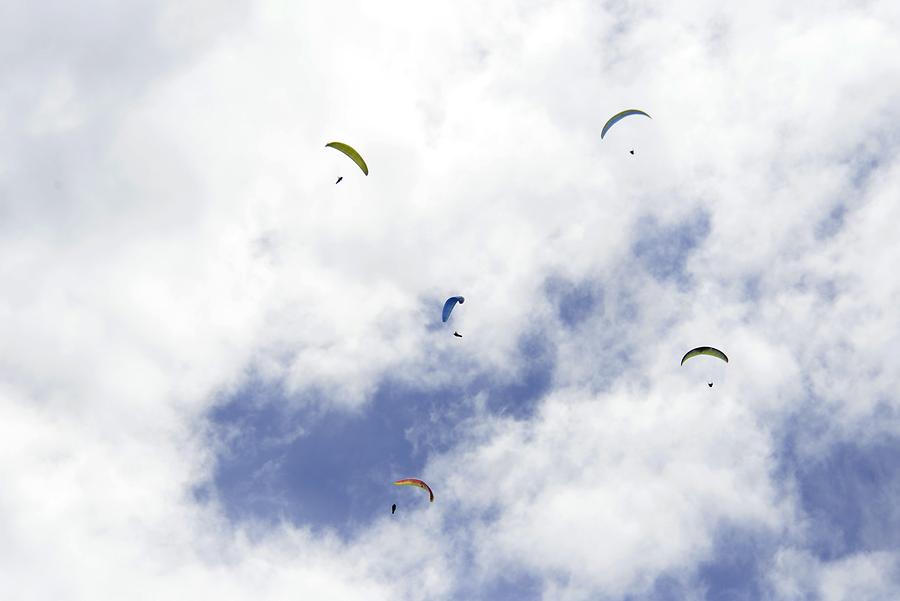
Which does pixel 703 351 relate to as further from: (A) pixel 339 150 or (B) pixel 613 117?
(A) pixel 339 150

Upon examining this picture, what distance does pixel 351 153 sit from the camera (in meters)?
69.4

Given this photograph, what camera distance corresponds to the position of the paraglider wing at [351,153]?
68.8 meters

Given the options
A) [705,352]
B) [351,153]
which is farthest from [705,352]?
[351,153]

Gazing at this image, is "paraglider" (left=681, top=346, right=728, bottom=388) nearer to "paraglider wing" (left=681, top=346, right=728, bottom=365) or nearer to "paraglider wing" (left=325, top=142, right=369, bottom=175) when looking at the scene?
"paraglider wing" (left=681, top=346, right=728, bottom=365)

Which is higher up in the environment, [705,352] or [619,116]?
[619,116]

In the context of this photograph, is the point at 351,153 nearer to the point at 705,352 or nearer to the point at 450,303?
the point at 450,303

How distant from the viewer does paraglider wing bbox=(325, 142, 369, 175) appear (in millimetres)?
68750

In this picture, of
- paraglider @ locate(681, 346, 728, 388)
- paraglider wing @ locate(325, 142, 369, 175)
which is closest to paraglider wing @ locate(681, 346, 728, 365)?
paraglider @ locate(681, 346, 728, 388)

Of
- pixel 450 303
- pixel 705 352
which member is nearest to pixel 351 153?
pixel 450 303

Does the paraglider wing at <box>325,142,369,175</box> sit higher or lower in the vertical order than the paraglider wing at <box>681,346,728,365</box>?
higher

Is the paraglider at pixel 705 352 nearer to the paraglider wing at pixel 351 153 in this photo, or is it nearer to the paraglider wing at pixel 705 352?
the paraglider wing at pixel 705 352

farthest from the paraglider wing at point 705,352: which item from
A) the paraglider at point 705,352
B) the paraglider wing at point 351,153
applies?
the paraglider wing at point 351,153

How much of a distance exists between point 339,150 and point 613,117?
25.8m

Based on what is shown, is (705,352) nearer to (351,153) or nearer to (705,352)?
(705,352)
